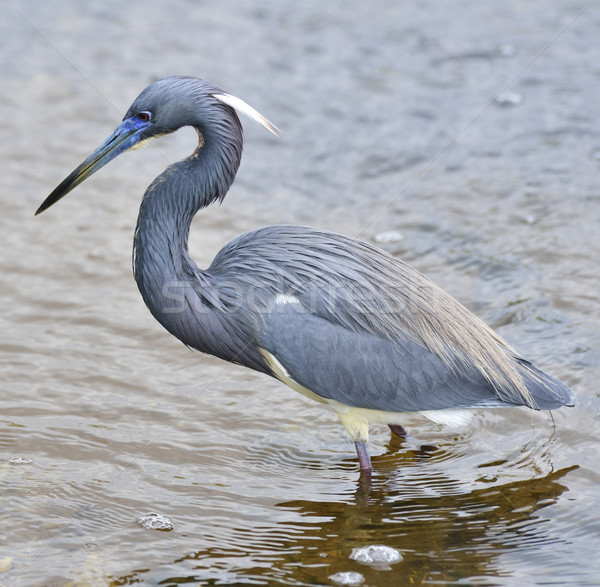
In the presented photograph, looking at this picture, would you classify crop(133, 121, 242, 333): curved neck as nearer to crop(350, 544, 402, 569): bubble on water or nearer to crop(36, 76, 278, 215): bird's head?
crop(36, 76, 278, 215): bird's head

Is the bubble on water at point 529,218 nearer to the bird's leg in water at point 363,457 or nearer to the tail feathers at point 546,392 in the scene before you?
the tail feathers at point 546,392

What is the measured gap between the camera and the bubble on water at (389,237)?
7968 mm

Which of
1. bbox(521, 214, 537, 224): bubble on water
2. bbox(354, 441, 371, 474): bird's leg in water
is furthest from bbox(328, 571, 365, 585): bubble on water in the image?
bbox(521, 214, 537, 224): bubble on water

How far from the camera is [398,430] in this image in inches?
223

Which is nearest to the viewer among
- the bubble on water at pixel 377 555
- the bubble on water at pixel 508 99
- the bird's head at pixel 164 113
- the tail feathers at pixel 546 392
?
the bubble on water at pixel 377 555

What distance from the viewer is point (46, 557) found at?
4.41 meters

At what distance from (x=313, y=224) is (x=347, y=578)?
4444 millimetres

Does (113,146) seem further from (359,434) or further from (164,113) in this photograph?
(359,434)

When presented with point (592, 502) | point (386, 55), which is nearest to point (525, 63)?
point (386, 55)

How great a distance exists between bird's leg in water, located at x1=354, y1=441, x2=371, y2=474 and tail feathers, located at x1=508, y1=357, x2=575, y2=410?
1016 mm

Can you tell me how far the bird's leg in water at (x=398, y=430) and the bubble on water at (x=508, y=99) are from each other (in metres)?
5.54

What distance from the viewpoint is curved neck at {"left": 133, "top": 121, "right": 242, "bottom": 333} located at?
5.04 metres

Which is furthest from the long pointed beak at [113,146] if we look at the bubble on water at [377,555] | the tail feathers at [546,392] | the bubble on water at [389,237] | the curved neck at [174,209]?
the bubble on water at [389,237]

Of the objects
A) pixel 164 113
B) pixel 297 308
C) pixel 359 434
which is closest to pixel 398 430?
pixel 359 434
